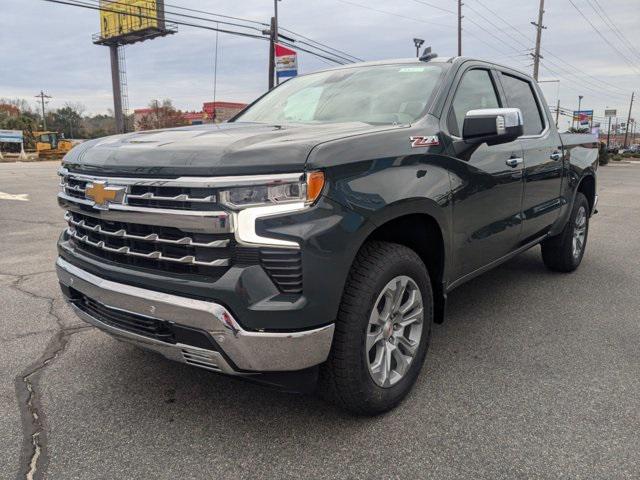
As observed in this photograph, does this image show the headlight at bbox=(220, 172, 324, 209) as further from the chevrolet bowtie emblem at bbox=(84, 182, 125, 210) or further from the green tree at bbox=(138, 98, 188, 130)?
the green tree at bbox=(138, 98, 188, 130)

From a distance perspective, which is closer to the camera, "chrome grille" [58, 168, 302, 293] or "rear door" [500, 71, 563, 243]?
"chrome grille" [58, 168, 302, 293]

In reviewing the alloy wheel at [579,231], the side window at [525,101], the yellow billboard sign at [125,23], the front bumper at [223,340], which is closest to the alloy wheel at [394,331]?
the front bumper at [223,340]

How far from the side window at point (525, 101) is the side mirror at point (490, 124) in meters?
1.19

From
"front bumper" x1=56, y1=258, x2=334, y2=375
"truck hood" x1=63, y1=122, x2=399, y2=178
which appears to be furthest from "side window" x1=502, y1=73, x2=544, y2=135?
"front bumper" x1=56, y1=258, x2=334, y2=375

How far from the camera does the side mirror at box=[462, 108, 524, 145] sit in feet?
9.88

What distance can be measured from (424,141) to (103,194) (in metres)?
1.62

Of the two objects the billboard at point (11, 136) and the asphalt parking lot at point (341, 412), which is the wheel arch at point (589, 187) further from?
the billboard at point (11, 136)

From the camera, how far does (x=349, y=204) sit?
2326mm

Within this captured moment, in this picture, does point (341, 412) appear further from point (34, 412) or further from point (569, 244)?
point (569, 244)

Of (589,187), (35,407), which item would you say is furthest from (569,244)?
(35,407)

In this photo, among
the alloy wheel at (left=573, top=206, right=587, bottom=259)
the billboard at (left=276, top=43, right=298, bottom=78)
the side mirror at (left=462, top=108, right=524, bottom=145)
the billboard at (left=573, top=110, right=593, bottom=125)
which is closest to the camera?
the side mirror at (left=462, top=108, right=524, bottom=145)

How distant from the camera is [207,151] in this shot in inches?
90.2

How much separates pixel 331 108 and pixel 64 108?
4313 inches

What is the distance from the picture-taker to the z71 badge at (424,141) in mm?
2785
